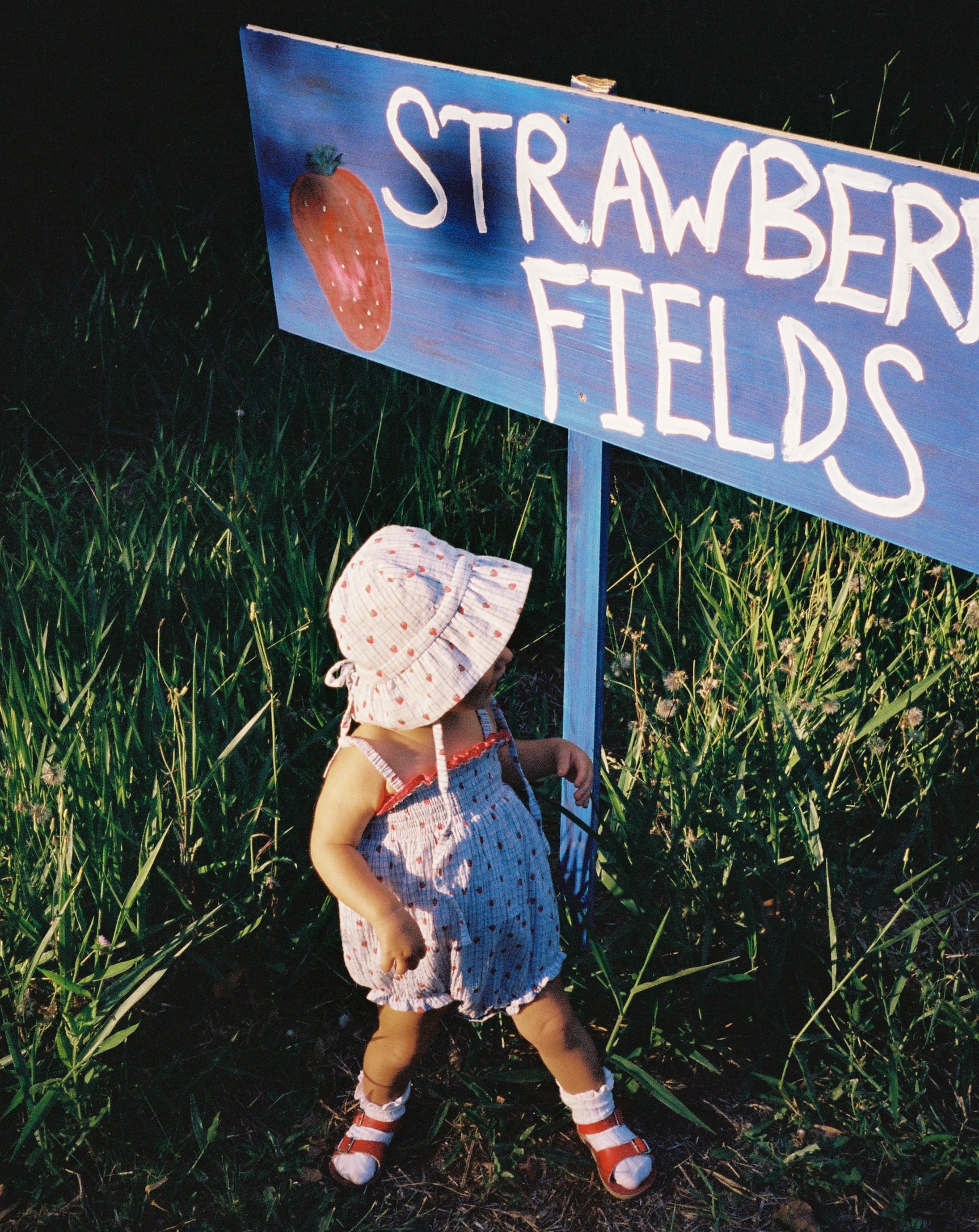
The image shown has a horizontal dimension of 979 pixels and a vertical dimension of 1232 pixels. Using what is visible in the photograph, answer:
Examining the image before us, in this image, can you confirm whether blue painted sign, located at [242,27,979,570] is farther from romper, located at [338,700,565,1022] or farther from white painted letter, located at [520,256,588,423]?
romper, located at [338,700,565,1022]

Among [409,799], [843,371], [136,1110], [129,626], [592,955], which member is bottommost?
[136,1110]

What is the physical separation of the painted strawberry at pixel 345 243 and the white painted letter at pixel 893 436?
0.77m

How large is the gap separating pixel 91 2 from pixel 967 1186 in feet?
14.7

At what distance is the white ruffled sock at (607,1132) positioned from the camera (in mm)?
1798

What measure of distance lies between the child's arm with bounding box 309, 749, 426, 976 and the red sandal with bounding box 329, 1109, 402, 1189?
1.33 ft

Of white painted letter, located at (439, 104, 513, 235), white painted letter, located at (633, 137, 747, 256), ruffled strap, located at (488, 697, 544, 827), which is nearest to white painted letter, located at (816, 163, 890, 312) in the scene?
white painted letter, located at (633, 137, 747, 256)

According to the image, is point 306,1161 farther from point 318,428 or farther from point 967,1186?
point 318,428

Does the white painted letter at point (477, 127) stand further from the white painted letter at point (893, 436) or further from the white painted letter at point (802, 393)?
the white painted letter at point (893, 436)

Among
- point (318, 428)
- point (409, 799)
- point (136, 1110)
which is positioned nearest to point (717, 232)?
point (409, 799)

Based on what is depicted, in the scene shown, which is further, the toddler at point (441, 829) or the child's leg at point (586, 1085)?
the child's leg at point (586, 1085)

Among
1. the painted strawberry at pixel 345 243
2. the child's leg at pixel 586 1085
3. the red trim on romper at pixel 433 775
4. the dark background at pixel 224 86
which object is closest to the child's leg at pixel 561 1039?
the child's leg at pixel 586 1085

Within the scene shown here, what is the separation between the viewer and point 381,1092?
1.83 m

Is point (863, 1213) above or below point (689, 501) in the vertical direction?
below

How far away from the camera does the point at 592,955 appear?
6.18 ft
